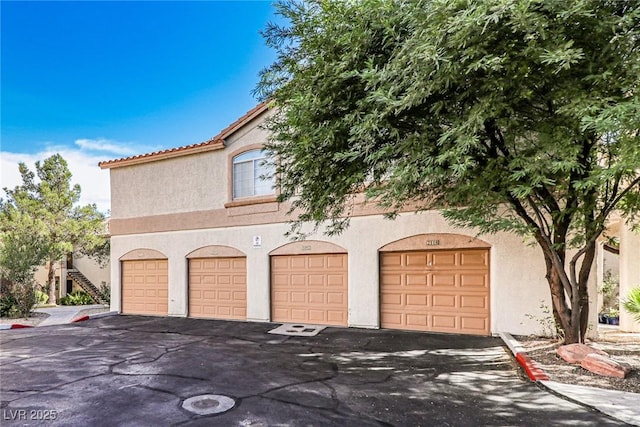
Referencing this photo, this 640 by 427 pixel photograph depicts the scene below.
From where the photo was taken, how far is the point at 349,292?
10.8 metres

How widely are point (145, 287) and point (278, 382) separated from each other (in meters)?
10.5

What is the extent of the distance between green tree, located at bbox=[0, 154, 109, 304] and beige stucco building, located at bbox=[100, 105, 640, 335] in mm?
6403

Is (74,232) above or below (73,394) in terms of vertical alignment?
above

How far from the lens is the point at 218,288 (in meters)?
13.0

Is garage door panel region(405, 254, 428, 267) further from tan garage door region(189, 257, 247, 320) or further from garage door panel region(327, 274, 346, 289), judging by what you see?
tan garage door region(189, 257, 247, 320)

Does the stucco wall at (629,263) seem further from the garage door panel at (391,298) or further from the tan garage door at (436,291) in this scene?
the garage door panel at (391,298)

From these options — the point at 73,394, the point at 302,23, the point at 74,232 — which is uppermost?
the point at 302,23

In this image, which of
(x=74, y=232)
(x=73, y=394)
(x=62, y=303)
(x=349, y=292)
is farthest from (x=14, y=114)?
(x=349, y=292)

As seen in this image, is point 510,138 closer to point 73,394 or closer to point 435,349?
point 435,349

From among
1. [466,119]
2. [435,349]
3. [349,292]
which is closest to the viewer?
[466,119]

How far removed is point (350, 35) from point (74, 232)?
19.6m

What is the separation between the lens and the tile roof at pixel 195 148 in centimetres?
1262

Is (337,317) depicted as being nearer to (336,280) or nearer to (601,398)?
(336,280)

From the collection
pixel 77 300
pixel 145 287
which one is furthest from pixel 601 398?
pixel 77 300
